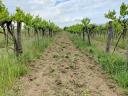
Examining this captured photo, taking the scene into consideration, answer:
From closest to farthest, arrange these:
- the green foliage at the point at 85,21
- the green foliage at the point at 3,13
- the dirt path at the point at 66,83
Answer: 1. the dirt path at the point at 66,83
2. the green foliage at the point at 3,13
3. the green foliage at the point at 85,21

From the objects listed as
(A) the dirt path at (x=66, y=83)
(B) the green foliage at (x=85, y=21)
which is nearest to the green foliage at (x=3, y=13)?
(A) the dirt path at (x=66, y=83)

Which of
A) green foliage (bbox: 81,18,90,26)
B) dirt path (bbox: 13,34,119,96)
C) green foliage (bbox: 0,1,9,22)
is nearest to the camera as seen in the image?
dirt path (bbox: 13,34,119,96)

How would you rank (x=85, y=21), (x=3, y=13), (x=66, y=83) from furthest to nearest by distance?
(x=85, y=21), (x=3, y=13), (x=66, y=83)

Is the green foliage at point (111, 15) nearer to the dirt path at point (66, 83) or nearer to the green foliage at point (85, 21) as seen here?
the dirt path at point (66, 83)

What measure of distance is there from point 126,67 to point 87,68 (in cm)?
229

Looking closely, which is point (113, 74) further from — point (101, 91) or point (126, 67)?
point (101, 91)

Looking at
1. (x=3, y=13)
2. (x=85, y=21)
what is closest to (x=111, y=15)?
(x=3, y=13)

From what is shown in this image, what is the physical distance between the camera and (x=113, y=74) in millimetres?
11797

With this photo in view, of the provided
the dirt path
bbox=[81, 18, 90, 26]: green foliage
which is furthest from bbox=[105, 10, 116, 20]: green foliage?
bbox=[81, 18, 90, 26]: green foliage

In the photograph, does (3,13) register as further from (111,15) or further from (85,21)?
(85,21)

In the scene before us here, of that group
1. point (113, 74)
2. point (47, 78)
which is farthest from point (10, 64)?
point (113, 74)

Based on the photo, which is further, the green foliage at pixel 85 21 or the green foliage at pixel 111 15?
the green foliage at pixel 85 21

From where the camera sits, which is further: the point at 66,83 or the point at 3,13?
the point at 3,13

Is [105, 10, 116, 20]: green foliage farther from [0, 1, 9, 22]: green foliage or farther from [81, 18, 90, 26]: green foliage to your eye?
[81, 18, 90, 26]: green foliage
